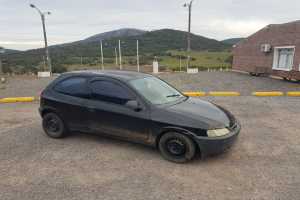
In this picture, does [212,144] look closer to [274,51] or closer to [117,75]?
[117,75]

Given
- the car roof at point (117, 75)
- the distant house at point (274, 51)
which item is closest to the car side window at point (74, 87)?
the car roof at point (117, 75)

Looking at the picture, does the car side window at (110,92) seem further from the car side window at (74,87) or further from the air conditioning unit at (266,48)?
the air conditioning unit at (266,48)

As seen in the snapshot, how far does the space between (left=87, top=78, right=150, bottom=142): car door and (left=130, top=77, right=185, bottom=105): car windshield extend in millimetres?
231

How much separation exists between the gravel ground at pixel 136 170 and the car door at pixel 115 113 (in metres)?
0.42

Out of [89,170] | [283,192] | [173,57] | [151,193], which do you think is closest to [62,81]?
[89,170]

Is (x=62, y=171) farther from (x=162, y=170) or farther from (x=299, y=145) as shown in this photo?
(x=299, y=145)

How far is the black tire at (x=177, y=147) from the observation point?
412 centimetres

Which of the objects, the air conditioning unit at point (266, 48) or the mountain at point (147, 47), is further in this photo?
the mountain at point (147, 47)

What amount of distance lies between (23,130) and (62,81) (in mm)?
1882

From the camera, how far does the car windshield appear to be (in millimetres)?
4621

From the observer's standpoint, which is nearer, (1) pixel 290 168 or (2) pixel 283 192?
(2) pixel 283 192

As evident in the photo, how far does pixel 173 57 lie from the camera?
54.8m

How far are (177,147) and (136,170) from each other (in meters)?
0.83

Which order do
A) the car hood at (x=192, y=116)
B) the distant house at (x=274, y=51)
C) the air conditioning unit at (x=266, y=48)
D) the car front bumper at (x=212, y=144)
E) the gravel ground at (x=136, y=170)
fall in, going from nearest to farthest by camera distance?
the gravel ground at (x=136, y=170) → the car front bumper at (x=212, y=144) → the car hood at (x=192, y=116) → the distant house at (x=274, y=51) → the air conditioning unit at (x=266, y=48)
